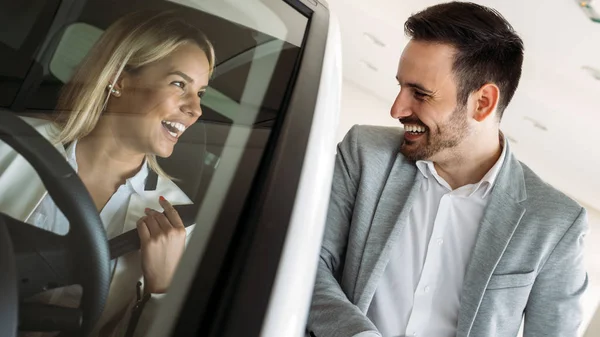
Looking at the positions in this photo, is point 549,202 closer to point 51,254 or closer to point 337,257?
point 337,257

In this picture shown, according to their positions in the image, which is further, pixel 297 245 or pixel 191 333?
pixel 297 245

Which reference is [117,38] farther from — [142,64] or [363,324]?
[363,324]

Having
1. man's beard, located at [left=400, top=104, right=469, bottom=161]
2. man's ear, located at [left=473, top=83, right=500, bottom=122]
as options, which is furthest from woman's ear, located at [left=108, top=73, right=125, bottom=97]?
man's ear, located at [left=473, top=83, right=500, bottom=122]

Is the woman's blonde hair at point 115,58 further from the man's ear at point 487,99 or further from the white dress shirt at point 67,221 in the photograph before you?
the man's ear at point 487,99

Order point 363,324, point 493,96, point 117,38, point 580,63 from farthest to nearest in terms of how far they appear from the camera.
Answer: point 580,63 < point 493,96 < point 363,324 < point 117,38

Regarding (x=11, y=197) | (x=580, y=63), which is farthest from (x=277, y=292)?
(x=580, y=63)

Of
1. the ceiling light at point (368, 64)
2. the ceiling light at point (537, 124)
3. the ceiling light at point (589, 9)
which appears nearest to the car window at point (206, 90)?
the ceiling light at point (589, 9)

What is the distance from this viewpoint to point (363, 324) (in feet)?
3.52

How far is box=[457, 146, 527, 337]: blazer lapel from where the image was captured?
1.28 m

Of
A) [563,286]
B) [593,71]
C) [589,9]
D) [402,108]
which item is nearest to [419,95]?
[402,108]

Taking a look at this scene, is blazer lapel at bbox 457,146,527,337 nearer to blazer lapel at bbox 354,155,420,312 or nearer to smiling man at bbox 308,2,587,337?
smiling man at bbox 308,2,587,337

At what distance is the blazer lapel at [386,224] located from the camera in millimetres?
1286

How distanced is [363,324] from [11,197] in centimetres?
70

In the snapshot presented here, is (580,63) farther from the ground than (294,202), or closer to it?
farther from the ground
